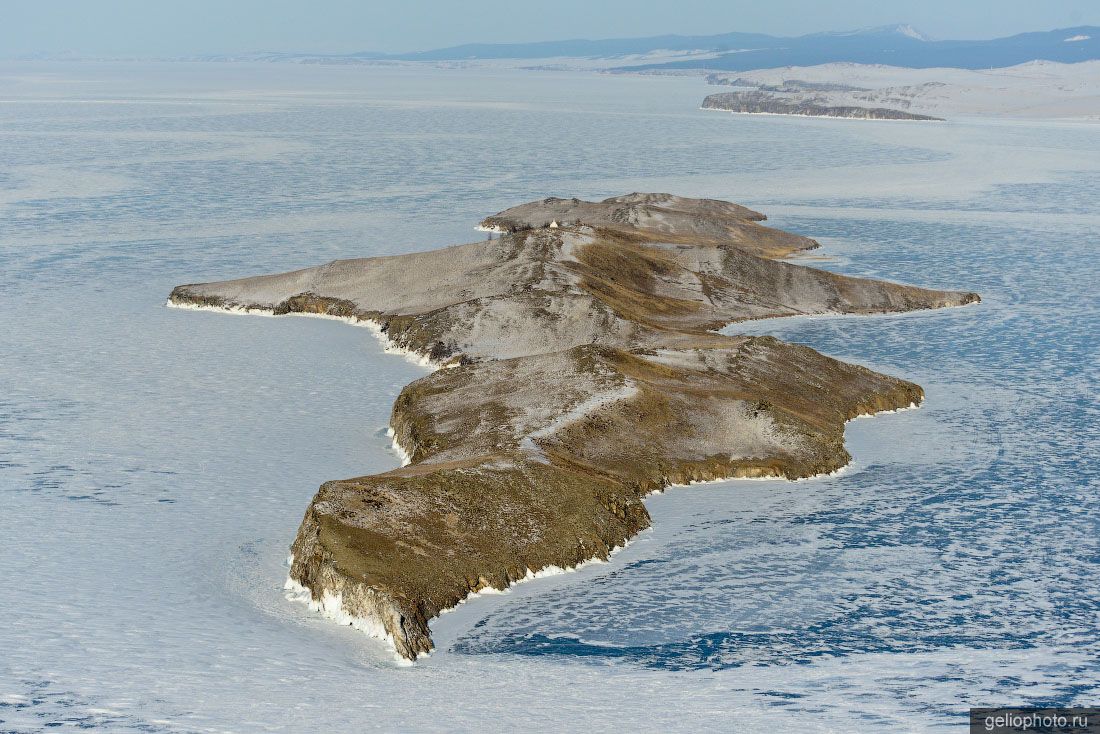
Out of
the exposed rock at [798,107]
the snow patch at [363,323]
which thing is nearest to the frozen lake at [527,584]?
the snow patch at [363,323]

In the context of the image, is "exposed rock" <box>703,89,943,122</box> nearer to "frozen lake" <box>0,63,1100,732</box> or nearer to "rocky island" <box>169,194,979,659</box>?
"frozen lake" <box>0,63,1100,732</box>

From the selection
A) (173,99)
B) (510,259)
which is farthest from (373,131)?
(510,259)

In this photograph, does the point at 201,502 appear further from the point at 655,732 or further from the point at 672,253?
the point at 672,253

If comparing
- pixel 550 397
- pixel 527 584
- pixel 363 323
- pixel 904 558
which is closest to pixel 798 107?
pixel 363 323

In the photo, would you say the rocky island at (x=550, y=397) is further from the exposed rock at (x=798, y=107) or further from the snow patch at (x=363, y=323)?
the exposed rock at (x=798, y=107)

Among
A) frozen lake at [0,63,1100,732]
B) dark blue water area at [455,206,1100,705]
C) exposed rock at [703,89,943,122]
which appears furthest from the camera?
exposed rock at [703,89,943,122]

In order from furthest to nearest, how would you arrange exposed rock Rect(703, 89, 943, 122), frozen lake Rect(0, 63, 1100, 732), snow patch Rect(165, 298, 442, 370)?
exposed rock Rect(703, 89, 943, 122) < snow patch Rect(165, 298, 442, 370) < frozen lake Rect(0, 63, 1100, 732)

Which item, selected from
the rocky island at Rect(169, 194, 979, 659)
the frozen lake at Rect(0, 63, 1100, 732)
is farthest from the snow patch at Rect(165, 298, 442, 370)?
the frozen lake at Rect(0, 63, 1100, 732)
